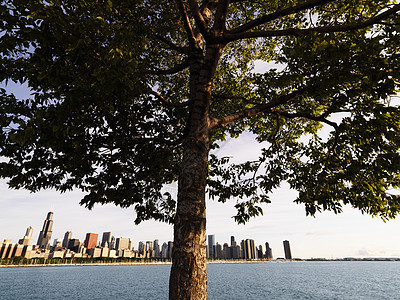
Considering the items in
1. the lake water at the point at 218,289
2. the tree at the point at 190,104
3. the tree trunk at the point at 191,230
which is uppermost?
the tree at the point at 190,104

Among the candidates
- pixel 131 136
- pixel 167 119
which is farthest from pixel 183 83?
pixel 131 136

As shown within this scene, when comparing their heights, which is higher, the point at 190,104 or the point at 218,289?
the point at 190,104

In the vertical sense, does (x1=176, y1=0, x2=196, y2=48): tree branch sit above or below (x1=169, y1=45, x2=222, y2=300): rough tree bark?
above

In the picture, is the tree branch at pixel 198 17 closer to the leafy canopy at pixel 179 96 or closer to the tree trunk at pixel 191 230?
the leafy canopy at pixel 179 96

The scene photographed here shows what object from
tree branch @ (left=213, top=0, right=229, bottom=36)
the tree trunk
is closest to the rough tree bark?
the tree trunk

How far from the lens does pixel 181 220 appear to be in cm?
554

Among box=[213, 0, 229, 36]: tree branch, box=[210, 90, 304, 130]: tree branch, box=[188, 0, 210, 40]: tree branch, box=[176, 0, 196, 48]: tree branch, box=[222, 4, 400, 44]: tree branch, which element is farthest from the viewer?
box=[210, 90, 304, 130]: tree branch

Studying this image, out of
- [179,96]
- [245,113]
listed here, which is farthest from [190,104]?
[179,96]

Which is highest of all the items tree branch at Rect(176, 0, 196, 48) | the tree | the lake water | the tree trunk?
tree branch at Rect(176, 0, 196, 48)

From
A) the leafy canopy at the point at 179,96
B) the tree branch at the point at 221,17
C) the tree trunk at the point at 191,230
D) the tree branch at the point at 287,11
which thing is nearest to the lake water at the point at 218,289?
the leafy canopy at the point at 179,96

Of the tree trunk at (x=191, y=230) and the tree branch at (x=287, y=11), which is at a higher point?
the tree branch at (x=287, y=11)

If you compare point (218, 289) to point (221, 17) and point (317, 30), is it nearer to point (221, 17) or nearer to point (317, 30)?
point (221, 17)

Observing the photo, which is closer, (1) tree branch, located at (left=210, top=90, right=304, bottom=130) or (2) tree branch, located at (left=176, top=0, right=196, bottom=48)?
(2) tree branch, located at (left=176, top=0, right=196, bottom=48)

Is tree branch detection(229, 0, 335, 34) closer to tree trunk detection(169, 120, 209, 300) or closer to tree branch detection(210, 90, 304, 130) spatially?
tree branch detection(210, 90, 304, 130)
